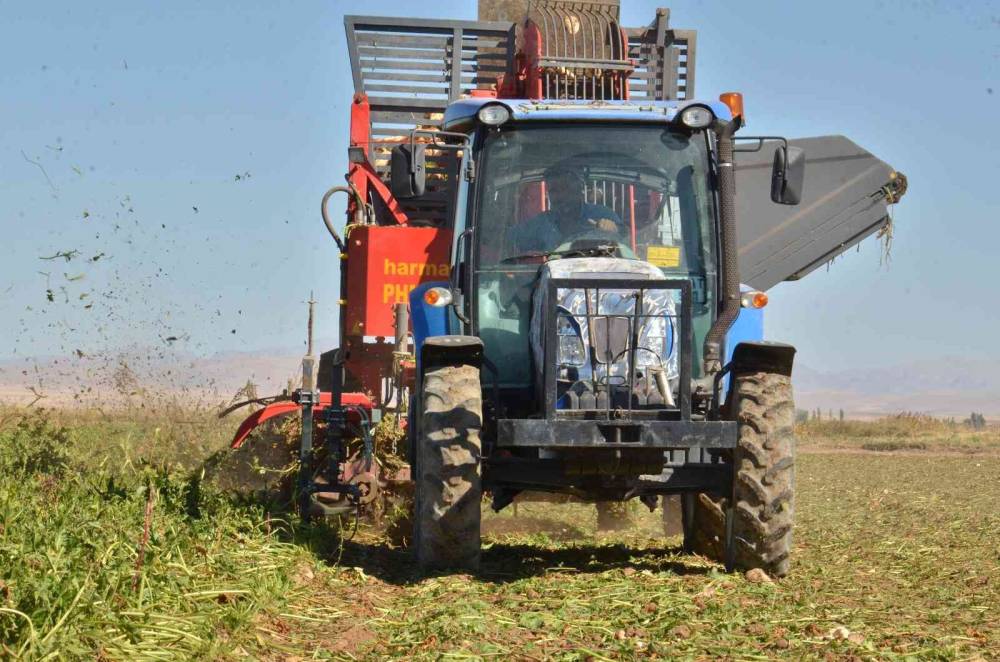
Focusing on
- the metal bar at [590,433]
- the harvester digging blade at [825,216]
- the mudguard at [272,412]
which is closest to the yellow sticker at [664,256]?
the metal bar at [590,433]

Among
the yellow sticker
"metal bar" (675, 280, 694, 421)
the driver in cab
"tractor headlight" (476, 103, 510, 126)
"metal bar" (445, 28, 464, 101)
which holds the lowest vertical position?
"metal bar" (675, 280, 694, 421)

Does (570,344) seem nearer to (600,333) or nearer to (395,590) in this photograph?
(600,333)

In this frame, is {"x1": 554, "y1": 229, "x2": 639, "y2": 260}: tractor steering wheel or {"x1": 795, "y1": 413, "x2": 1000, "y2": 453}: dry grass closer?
{"x1": 554, "y1": 229, "x2": 639, "y2": 260}: tractor steering wheel

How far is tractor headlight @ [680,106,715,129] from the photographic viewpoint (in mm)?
8039

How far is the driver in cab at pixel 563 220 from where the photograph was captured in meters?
7.98

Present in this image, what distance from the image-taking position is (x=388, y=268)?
1088cm

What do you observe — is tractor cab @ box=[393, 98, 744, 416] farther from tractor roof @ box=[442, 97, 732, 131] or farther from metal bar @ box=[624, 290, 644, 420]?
metal bar @ box=[624, 290, 644, 420]

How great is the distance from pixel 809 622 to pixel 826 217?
6.73m

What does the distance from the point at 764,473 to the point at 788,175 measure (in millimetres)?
1769

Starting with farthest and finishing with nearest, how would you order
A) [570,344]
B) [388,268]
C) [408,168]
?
[388,268] < [408,168] < [570,344]

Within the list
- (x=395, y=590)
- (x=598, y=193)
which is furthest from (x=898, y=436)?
(x=395, y=590)

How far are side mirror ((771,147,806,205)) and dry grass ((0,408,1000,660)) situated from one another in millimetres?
2140

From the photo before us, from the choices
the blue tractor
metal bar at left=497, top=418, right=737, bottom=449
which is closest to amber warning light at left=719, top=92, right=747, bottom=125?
the blue tractor

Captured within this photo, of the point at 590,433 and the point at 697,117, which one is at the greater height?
the point at 697,117
